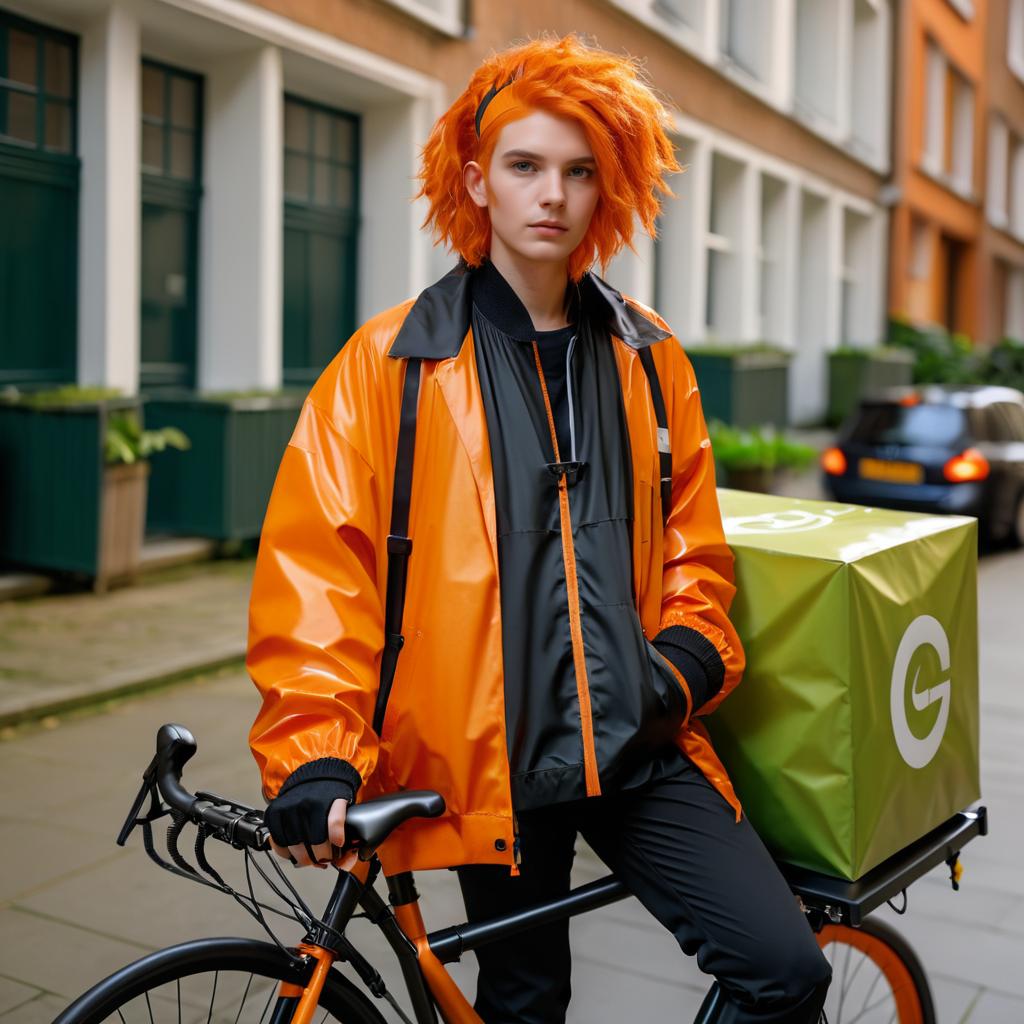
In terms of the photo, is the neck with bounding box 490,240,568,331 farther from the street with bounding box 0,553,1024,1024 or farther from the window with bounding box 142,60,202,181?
the window with bounding box 142,60,202,181

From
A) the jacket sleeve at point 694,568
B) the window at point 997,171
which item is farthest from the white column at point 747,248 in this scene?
the jacket sleeve at point 694,568

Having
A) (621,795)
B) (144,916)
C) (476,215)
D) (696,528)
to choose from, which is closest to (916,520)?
(696,528)

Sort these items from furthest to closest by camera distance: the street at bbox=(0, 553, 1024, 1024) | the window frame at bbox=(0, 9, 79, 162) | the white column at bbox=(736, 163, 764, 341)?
the white column at bbox=(736, 163, 764, 341) < the window frame at bbox=(0, 9, 79, 162) < the street at bbox=(0, 553, 1024, 1024)

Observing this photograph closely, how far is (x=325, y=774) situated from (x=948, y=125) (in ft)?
99.6

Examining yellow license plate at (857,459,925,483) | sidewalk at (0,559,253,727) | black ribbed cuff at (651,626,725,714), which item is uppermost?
yellow license plate at (857,459,925,483)

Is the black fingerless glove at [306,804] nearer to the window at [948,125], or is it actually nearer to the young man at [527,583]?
the young man at [527,583]

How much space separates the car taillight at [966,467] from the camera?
37.0 ft

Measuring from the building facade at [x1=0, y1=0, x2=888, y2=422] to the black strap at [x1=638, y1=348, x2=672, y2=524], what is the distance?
129 inches

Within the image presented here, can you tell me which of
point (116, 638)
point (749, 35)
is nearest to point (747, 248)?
point (749, 35)

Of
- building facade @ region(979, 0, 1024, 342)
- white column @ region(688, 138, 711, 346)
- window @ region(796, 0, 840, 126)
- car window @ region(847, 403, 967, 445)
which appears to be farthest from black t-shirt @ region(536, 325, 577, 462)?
building facade @ region(979, 0, 1024, 342)

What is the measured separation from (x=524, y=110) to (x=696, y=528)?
0.72m

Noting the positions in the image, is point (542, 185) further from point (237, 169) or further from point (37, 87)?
point (237, 169)

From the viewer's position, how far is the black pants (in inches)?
79.5

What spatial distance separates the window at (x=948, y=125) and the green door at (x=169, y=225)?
19.8 meters
